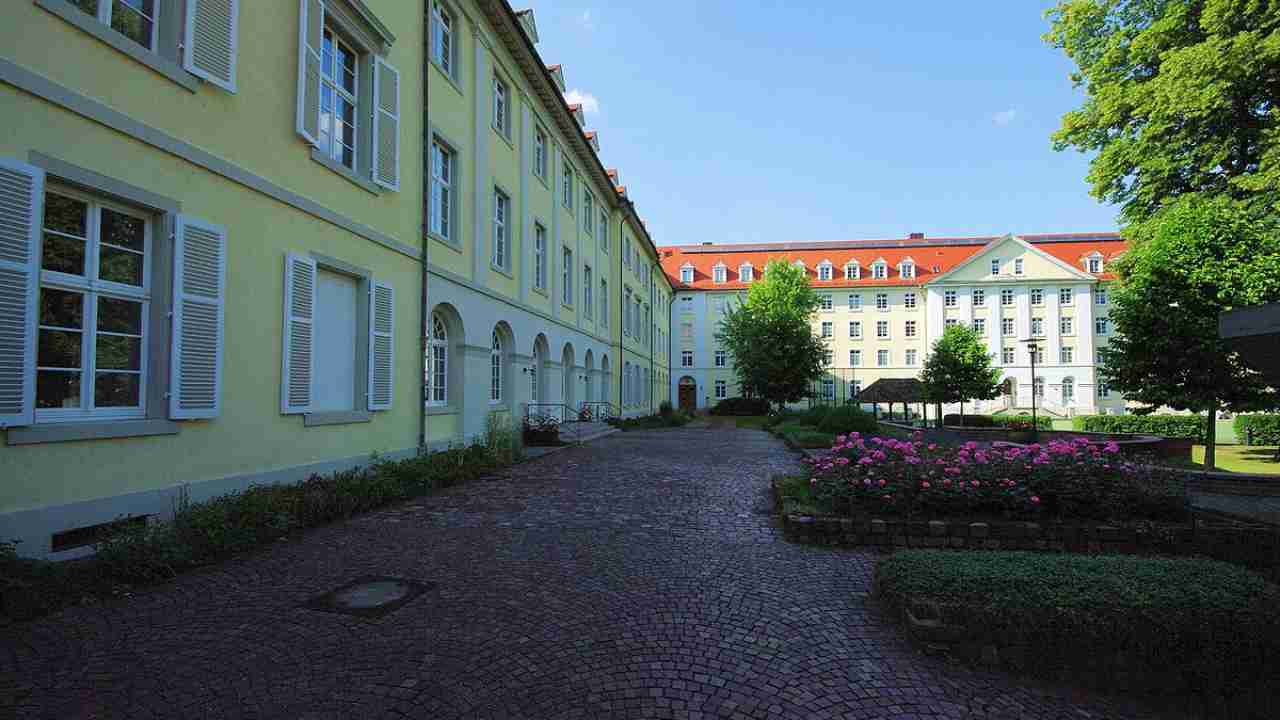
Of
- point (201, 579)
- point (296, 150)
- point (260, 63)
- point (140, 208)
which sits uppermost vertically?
point (260, 63)

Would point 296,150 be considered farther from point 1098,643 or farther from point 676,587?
point 1098,643

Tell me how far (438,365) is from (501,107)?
25.0 feet

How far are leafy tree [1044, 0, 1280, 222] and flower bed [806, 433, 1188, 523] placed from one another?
1419 cm

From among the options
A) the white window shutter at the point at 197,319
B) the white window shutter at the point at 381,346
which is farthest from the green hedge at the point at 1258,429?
the white window shutter at the point at 197,319

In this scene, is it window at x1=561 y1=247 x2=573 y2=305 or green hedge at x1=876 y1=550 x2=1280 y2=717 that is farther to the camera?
window at x1=561 y1=247 x2=573 y2=305

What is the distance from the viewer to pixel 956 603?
3.71 m

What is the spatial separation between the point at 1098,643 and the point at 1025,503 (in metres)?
3.24

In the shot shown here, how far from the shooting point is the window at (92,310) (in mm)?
5477

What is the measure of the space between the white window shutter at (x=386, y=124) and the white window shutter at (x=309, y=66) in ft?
4.43

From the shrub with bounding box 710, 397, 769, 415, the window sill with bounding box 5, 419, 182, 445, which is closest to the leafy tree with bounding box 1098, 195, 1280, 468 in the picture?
the window sill with bounding box 5, 419, 182, 445

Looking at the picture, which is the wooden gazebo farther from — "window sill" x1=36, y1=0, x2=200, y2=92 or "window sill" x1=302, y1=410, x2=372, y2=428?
"window sill" x1=36, y1=0, x2=200, y2=92

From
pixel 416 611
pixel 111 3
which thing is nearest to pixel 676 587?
pixel 416 611

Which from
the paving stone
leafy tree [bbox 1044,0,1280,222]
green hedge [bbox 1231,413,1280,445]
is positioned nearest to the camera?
the paving stone

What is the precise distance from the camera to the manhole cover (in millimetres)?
4410
